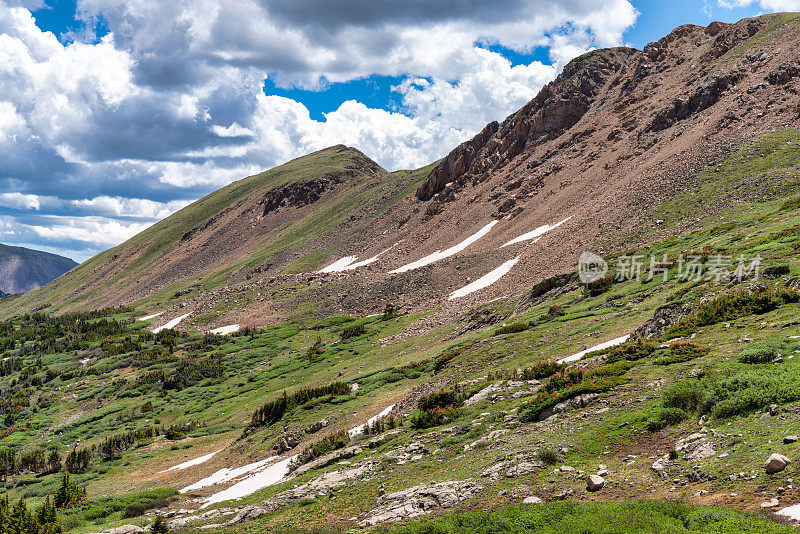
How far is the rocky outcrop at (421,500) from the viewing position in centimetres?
1212

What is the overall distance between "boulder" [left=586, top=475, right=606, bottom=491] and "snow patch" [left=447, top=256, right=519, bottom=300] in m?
43.2

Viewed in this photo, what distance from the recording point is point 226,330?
245ft

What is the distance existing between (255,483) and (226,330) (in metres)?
57.4

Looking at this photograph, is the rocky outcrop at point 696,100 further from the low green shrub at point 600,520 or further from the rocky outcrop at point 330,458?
the low green shrub at point 600,520

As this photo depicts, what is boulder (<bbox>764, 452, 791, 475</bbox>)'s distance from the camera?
8617 millimetres

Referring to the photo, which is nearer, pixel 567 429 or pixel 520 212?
pixel 567 429

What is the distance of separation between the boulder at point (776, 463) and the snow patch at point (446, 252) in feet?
212

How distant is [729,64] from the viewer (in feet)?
218

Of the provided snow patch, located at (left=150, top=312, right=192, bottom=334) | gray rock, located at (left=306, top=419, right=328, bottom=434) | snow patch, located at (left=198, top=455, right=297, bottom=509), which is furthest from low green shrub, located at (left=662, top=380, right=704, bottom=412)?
snow patch, located at (left=150, top=312, right=192, bottom=334)

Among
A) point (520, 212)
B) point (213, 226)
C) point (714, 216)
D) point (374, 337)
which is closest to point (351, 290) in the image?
point (374, 337)

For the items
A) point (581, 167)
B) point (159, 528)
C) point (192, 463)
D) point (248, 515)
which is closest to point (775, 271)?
point (248, 515)

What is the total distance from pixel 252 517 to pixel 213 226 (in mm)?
169749

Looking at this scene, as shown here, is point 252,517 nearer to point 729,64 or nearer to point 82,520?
point 82,520

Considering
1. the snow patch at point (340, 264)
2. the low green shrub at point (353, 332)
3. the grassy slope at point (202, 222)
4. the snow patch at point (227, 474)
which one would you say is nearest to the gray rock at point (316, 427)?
the snow patch at point (227, 474)
